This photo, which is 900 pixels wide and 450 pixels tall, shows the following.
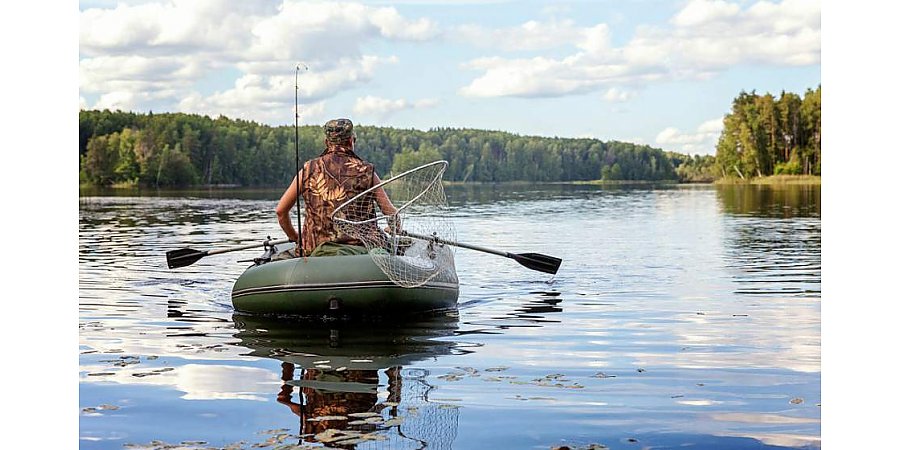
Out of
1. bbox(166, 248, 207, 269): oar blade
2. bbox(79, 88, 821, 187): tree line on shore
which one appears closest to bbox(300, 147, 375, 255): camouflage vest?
bbox(166, 248, 207, 269): oar blade

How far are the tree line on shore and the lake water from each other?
265 feet

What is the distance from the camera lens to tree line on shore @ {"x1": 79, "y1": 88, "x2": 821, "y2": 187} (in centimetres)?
10412

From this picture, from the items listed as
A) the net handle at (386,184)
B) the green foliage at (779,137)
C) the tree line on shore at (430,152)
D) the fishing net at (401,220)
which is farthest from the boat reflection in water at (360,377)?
the green foliage at (779,137)

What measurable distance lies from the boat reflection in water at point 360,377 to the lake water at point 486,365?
21mm

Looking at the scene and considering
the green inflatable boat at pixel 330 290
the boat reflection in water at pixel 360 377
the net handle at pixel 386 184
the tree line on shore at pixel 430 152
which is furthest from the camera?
the tree line on shore at pixel 430 152

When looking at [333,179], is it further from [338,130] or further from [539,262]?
[539,262]

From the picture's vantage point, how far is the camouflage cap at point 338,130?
11.0 metres

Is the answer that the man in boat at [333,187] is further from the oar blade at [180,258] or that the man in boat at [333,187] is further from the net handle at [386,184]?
the oar blade at [180,258]

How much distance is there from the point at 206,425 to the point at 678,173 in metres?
130
